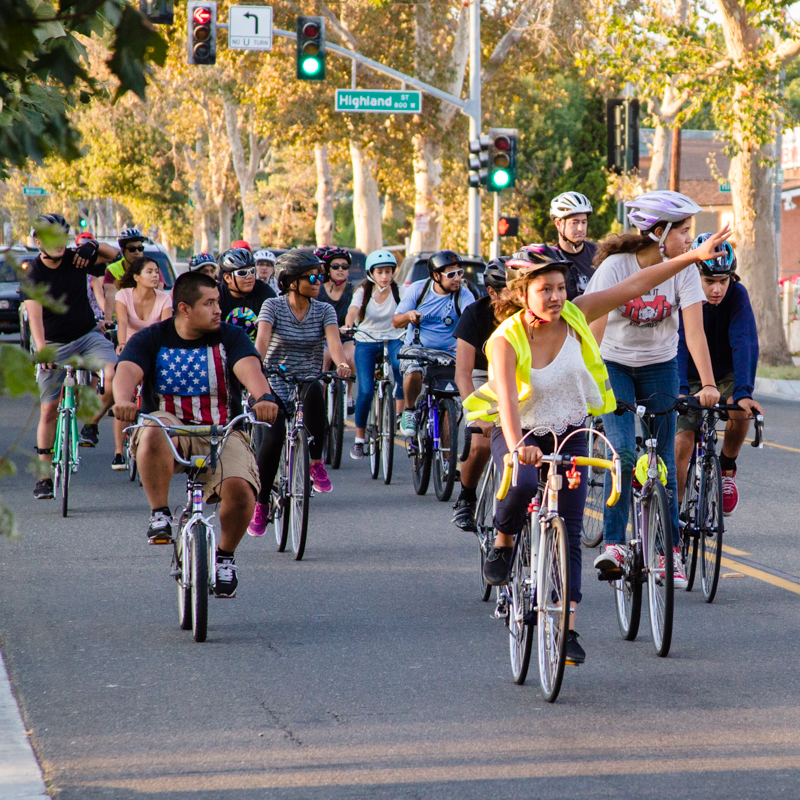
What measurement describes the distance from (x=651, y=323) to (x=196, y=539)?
2.59m

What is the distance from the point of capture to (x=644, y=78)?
21.8 metres

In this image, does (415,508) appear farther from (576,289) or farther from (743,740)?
(743,740)

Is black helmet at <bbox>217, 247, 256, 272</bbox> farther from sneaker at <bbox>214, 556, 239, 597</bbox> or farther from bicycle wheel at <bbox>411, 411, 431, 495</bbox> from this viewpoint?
sneaker at <bbox>214, 556, 239, 597</bbox>

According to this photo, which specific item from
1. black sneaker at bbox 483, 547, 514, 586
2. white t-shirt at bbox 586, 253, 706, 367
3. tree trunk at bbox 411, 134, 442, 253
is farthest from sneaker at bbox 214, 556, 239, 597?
tree trunk at bbox 411, 134, 442, 253

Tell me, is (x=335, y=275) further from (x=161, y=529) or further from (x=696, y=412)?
(x=161, y=529)

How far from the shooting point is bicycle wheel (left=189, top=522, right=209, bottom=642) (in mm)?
6262

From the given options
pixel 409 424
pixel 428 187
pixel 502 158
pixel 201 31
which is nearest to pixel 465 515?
pixel 409 424

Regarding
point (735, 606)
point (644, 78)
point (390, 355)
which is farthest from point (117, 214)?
point (735, 606)

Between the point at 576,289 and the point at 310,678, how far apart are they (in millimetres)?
4325

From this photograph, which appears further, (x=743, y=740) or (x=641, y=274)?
(x=641, y=274)

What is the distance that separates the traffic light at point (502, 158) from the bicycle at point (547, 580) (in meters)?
17.9

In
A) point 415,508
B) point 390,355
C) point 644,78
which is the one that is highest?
point 644,78

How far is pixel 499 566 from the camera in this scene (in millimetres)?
6059

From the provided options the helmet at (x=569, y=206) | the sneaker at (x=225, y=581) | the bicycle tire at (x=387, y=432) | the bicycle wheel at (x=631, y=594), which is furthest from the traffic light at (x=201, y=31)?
the bicycle wheel at (x=631, y=594)
